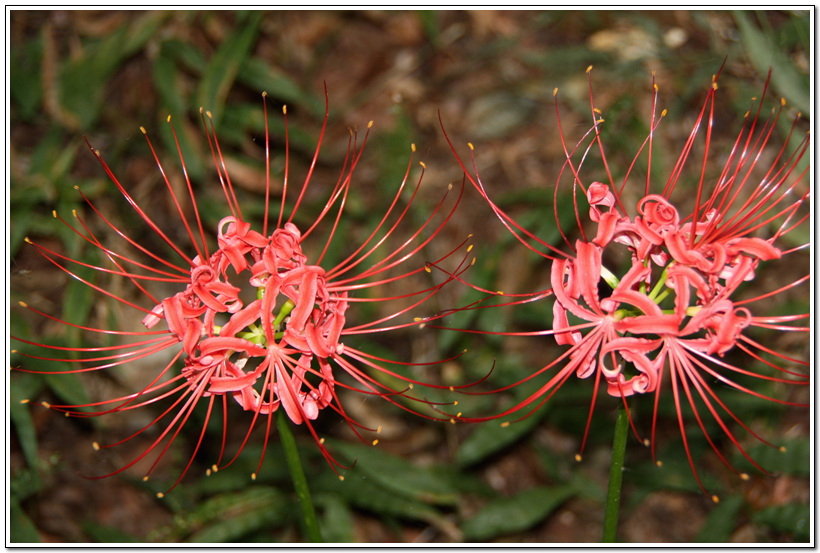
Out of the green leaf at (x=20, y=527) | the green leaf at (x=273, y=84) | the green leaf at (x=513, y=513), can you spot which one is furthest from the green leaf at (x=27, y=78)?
the green leaf at (x=513, y=513)

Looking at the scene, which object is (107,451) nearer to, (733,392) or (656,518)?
(656,518)

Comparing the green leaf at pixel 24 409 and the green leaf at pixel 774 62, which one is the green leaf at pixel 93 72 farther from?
the green leaf at pixel 774 62

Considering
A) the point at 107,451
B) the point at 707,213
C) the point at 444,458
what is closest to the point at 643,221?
the point at 707,213

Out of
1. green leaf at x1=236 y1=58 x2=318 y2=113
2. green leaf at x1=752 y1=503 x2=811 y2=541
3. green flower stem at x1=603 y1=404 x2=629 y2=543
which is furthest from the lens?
green leaf at x1=236 y1=58 x2=318 y2=113

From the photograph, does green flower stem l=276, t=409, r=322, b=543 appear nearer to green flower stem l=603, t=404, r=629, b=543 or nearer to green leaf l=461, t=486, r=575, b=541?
green flower stem l=603, t=404, r=629, b=543

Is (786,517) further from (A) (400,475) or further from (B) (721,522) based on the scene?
(A) (400,475)

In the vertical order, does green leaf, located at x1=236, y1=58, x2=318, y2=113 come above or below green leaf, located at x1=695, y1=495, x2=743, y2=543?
above

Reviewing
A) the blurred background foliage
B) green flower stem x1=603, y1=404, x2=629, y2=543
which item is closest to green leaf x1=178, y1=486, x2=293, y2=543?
the blurred background foliage
